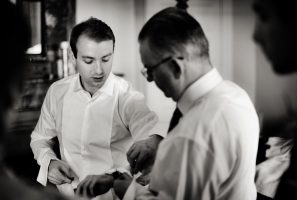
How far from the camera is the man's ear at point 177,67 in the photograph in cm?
87

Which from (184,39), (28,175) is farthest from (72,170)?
(184,39)

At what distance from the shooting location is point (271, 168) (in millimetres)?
1632

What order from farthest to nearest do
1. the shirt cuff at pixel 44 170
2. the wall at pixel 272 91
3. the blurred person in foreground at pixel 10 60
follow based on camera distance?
1. the wall at pixel 272 91
2. the shirt cuff at pixel 44 170
3. the blurred person in foreground at pixel 10 60

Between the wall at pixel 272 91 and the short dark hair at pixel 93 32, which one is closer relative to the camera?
the short dark hair at pixel 93 32

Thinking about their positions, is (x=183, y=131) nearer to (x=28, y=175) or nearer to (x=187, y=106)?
(x=187, y=106)

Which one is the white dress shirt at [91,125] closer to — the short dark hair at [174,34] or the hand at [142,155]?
the hand at [142,155]

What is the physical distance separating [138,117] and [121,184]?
8.0 inches

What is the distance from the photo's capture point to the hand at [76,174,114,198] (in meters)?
1.12

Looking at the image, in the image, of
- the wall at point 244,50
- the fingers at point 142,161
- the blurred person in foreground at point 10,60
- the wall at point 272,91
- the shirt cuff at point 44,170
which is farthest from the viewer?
the wall at point 244,50

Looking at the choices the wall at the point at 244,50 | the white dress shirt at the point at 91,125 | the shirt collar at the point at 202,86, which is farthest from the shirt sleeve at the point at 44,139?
the wall at the point at 244,50

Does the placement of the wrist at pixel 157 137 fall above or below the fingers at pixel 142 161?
above

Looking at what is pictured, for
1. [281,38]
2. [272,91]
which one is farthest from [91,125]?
[272,91]

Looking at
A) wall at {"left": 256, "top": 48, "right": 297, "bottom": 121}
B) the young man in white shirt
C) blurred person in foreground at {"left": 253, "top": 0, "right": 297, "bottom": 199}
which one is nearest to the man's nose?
the young man in white shirt

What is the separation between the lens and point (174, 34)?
87 centimetres
